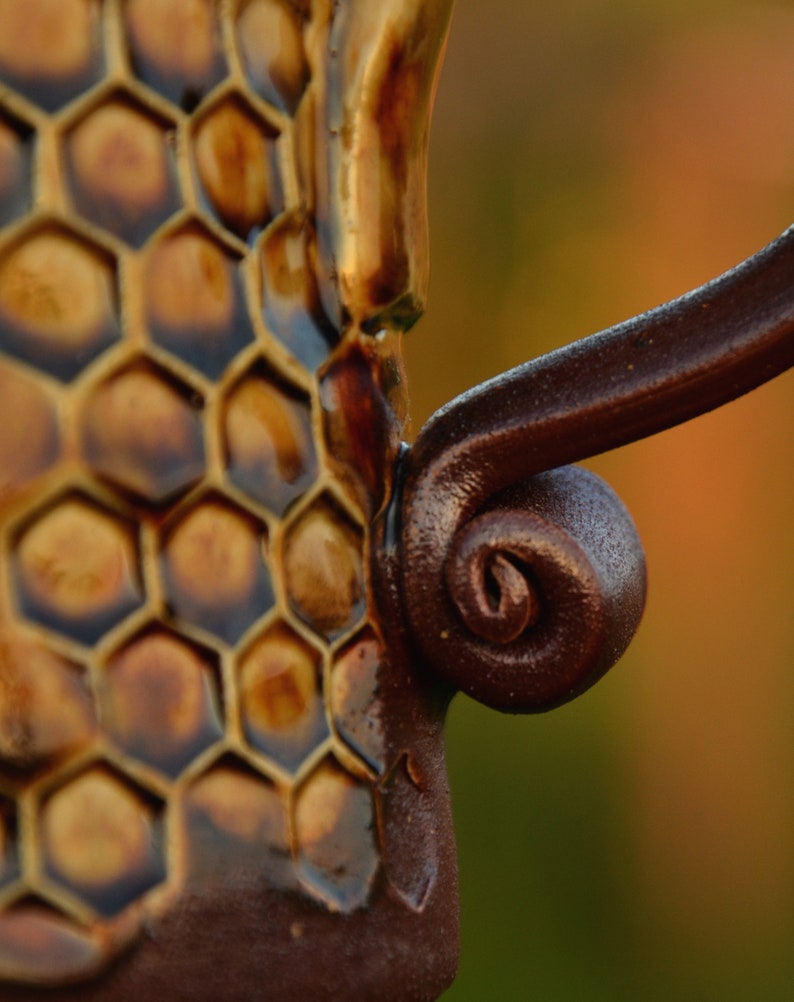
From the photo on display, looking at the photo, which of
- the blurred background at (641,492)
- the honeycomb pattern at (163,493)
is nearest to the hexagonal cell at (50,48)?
the honeycomb pattern at (163,493)

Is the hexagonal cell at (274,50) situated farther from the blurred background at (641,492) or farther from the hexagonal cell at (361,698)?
the blurred background at (641,492)

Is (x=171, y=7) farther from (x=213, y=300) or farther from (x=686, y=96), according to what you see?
(x=686, y=96)

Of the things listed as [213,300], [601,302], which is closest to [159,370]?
[213,300]

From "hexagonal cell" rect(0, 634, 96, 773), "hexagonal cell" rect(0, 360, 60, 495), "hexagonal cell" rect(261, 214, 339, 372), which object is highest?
"hexagonal cell" rect(261, 214, 339, 372)

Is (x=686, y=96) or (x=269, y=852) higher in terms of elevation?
A: (x=686, y=96)

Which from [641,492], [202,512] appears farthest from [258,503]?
[641,492]

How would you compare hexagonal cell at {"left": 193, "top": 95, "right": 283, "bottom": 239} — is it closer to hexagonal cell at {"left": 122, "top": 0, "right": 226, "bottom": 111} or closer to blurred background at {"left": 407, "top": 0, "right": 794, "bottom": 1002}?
hexagonal cell at {"left": 122, "top": 0, "right": 226, "bottom": 111}

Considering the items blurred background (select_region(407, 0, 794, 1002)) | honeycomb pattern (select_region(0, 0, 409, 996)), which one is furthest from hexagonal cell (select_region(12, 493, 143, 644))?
blurred background (select_region(407, 0, 794, 1002))
